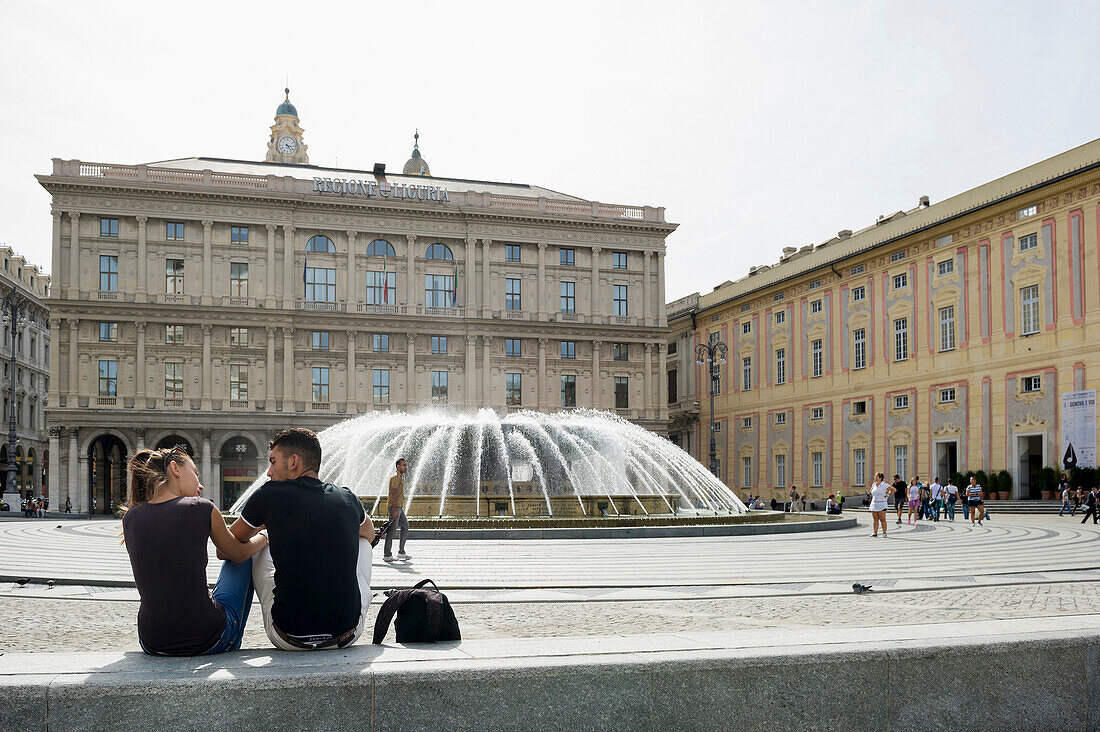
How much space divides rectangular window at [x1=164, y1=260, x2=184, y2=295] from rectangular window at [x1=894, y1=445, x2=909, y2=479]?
128 feet

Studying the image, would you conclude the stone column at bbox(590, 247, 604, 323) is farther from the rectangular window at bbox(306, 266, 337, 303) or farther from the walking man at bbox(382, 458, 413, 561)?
the walking man at bbox(382, 458, 413, 561)

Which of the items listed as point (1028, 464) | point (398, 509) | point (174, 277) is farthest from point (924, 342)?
point (174, 277)

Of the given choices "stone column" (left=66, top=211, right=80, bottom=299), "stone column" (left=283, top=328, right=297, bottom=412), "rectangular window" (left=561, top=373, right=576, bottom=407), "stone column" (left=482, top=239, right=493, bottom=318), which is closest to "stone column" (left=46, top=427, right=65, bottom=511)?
"stone column" (left=66, top=211, right=80, bottom=299)

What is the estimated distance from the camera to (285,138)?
82.9m

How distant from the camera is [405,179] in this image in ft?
207

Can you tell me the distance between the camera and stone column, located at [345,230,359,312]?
55875 millimetres

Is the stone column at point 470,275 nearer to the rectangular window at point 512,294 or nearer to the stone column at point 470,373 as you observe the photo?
the stone column at point 470,373

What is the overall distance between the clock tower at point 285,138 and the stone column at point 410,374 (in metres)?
33.6

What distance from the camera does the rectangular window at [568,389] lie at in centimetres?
5909

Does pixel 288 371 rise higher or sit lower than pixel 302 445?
higher

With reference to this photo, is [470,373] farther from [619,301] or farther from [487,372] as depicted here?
[619,301]

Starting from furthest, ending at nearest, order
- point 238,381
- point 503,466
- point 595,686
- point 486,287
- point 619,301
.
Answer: point 619,301 → point 486,287 → point 238,381 → point 503,466 → point 595,686

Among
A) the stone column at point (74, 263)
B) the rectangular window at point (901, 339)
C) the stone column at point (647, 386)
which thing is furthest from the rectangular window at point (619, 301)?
the stone column at point (74, 263)

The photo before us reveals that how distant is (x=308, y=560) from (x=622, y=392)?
183ft
